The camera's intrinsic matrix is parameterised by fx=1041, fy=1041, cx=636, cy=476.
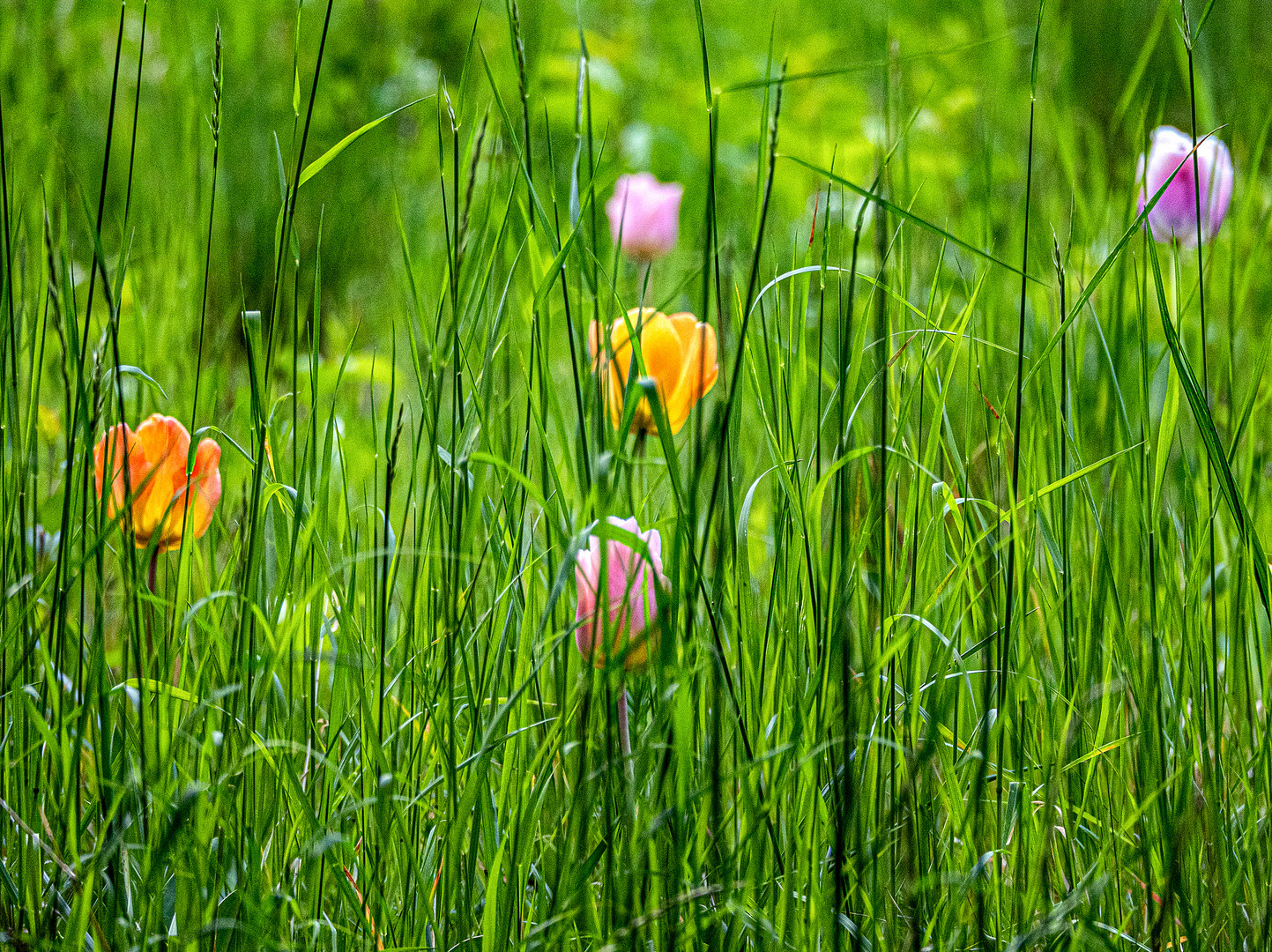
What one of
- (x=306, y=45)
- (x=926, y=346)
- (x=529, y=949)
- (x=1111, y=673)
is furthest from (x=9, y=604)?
(x=306, y=45)

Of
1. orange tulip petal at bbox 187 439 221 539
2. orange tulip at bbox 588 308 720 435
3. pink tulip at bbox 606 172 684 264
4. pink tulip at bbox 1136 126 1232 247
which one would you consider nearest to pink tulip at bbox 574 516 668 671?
orange tulip at bbox 588 308 720 435

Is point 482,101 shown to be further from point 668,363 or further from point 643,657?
point 643,657

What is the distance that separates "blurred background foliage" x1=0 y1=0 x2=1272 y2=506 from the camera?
172 cm

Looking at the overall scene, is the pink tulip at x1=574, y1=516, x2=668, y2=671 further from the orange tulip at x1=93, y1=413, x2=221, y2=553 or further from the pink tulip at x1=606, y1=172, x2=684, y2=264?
the pink tulip at x1=606, y1=172, x2=684, y2=264

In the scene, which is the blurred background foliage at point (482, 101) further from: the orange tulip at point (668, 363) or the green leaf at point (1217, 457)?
the green leaf at point (1217, 457)

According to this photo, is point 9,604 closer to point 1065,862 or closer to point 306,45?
point 1065,862

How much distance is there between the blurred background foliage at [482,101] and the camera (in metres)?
1.72

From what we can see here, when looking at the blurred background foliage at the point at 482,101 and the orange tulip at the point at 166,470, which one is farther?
the blurred background foliage at the point at 482,101

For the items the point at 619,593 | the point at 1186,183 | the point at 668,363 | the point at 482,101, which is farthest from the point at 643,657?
the point at 482,101

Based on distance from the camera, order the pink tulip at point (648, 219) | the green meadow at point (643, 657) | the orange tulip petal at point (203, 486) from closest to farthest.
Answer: the green meadow at point (643, 657) < the orange tulip petal at point (203, 486) < the pink tulip at point (648, 219)

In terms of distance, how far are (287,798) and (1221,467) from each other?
0.55 metres

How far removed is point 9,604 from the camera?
697 millimetres

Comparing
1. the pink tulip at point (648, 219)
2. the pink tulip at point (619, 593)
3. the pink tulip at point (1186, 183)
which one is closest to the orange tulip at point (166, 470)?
the pink tulip at point (619, 593)

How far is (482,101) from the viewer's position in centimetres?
154
